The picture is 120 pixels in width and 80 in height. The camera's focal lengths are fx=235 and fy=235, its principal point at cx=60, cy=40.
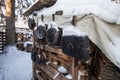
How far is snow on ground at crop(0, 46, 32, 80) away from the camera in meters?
11.0

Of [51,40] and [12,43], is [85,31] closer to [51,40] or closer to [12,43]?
[51,40]

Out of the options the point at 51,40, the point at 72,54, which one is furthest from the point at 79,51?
the point at 51,40

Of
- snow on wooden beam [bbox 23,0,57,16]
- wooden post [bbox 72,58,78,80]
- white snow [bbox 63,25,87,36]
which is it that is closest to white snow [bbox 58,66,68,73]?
wooden post [bbox 72,58,78,80]

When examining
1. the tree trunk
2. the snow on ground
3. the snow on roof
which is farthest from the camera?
the tree trunk

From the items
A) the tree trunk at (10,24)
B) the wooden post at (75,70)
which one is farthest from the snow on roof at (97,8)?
the tree trunk at (10,24)

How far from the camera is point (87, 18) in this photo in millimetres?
5129

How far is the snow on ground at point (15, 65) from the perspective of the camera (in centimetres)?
1099

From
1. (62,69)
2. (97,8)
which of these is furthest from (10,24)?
(97,8)

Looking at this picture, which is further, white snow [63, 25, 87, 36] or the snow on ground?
the snow on ground

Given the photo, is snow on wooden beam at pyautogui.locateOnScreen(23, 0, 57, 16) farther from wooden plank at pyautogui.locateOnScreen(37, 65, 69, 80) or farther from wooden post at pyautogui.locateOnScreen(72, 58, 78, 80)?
wooden post at pyautogui.locateOnScreen(72, 58, 78, 80)

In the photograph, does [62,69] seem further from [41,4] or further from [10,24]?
[10,24]

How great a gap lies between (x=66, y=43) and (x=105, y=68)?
1057 mm

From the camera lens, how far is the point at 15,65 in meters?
12.5

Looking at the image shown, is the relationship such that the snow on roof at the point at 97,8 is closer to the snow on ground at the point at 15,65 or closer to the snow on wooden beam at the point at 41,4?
the snow on wooden beam at the point at 41,4
